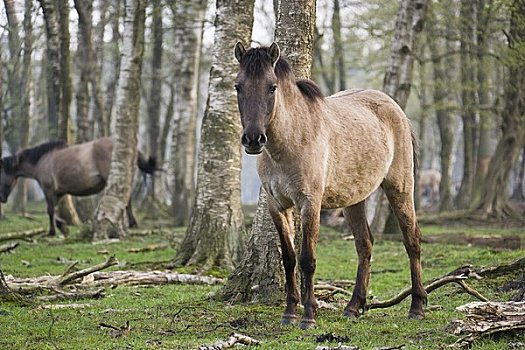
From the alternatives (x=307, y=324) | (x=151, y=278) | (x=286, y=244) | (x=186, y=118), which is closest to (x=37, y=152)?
(x=186, y=118)

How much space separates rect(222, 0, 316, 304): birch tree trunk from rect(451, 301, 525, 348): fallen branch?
2.86 meters

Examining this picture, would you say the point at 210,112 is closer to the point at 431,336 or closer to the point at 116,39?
the point at 431,336

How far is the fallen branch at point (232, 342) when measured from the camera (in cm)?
664

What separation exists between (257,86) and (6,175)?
16747mm

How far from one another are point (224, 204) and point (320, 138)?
4.21 meters

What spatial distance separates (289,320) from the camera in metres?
8.06

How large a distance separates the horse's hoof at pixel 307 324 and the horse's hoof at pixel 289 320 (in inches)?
6.9

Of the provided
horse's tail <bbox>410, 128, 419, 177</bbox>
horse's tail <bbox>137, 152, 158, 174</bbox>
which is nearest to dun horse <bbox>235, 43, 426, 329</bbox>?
horse's tail <bbox>410, 128, 419, 177</bbox>

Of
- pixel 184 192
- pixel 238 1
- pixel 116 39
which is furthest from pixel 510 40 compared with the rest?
pixel 116 39

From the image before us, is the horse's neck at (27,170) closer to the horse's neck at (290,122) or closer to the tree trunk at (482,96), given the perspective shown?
the tree trunk at (482,96)

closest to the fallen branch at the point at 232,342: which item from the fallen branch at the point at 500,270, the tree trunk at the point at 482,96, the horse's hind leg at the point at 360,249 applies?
the horse's hind leg at the point at 360,249

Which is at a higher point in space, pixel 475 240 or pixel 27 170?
pixel 27 170

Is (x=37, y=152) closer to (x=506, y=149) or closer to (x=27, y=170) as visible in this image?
(x=27, y=170)

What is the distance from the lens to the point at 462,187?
1246 inches
